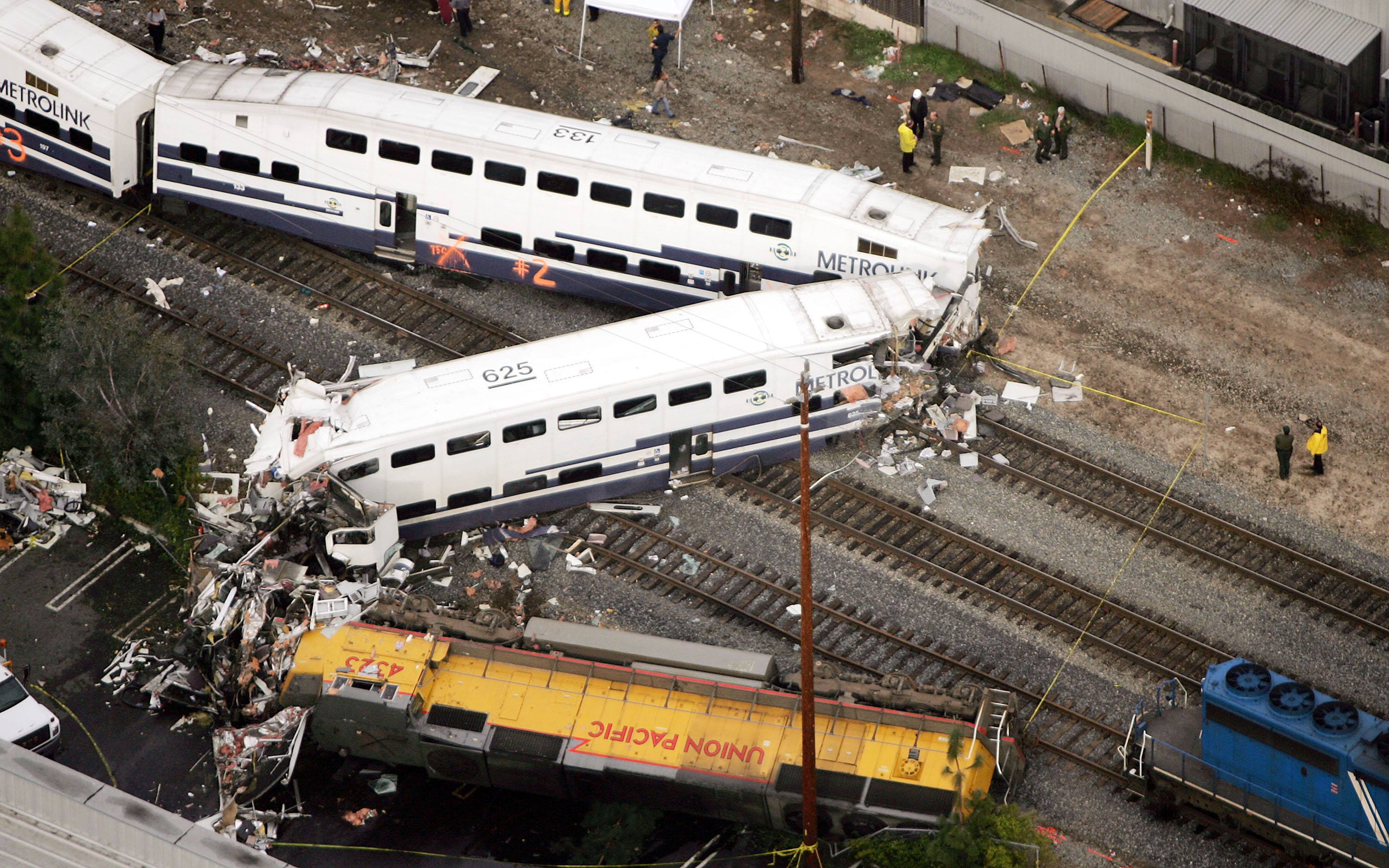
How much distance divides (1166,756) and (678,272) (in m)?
13.5

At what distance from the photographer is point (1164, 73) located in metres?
41.0

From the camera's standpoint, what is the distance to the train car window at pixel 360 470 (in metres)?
32.5

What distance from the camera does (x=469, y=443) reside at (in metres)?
33.0

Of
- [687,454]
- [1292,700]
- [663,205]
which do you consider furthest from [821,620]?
[663,205]

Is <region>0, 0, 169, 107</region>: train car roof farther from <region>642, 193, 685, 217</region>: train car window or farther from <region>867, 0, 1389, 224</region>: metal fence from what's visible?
<region>867, 0, 1389, 224</region>: metal fence

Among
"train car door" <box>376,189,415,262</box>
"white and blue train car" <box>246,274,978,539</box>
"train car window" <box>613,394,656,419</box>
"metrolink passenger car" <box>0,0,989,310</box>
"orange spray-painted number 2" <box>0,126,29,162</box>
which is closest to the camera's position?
"white and blue train car" <box>246,274,978,539</box>

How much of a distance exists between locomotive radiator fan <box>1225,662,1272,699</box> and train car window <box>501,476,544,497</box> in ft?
39.2

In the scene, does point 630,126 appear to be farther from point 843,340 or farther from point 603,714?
point 603,714

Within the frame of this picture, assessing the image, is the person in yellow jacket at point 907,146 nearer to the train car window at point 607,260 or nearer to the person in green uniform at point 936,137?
the person in green uniform at point 936,137

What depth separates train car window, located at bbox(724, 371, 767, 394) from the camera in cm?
3384

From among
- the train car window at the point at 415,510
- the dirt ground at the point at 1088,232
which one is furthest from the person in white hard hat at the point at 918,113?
the train car window at the point at 415,510

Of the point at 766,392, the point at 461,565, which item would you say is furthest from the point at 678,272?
the point at 461,565

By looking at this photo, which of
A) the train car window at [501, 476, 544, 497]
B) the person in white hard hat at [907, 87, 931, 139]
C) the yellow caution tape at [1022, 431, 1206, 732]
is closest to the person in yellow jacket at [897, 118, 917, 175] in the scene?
the person in white hard hat at [907, 87, 931, 139]

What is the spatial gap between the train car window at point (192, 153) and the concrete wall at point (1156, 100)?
16.1 m
